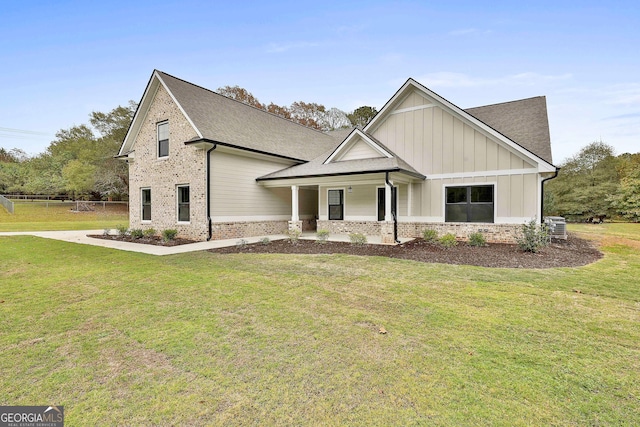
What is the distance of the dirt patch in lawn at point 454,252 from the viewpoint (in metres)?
7.96

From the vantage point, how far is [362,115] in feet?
124

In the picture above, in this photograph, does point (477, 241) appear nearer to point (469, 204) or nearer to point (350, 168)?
point (469, 204)

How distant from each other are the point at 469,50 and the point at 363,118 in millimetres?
23683

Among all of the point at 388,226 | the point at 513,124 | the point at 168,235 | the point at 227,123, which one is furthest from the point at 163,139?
the point at 513,124

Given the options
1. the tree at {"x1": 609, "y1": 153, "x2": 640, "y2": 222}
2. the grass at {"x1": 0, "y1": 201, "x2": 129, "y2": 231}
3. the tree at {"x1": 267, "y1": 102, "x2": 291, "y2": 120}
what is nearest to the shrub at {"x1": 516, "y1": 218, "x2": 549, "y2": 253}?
the tree at {"x1": 609, "y1": 153, "x2": 640, "y2": 222}

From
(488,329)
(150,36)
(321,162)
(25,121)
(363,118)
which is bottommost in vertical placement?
(488,329)

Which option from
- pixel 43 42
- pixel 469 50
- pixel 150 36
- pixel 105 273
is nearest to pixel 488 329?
pixel 105 273

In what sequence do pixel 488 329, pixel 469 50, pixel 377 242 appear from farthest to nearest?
pixel 469 50, pixel 377 242, pixel 488 329

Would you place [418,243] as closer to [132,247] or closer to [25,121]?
[132,247]

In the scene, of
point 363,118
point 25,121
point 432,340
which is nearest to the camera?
point 432,340

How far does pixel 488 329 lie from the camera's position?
3648mm

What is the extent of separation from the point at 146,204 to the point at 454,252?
15.1 meters

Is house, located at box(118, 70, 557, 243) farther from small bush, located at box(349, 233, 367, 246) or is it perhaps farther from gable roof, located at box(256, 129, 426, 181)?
small bush, located at box(349, 233, 367, 246)

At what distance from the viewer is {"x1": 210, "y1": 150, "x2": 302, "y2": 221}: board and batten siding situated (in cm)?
1338
